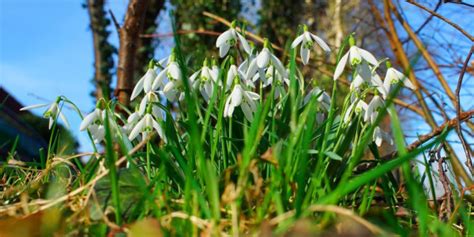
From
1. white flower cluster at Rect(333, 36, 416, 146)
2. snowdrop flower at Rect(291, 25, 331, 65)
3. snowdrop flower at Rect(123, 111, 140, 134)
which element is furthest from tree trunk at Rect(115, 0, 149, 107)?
white flower cluster at Rect(333, 36, 416, 146)

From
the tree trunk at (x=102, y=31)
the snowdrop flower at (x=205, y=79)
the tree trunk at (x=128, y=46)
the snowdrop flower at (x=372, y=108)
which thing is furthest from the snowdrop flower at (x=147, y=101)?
the tree trunk at (x=102, y=31)

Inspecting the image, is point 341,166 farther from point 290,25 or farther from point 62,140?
point 290,25

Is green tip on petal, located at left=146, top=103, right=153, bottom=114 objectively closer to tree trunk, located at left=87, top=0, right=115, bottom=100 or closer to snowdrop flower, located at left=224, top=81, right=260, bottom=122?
snowdrop flower, located at left=224, top=81, right=260, bottom=122

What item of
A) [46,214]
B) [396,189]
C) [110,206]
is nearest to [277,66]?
[396,189]

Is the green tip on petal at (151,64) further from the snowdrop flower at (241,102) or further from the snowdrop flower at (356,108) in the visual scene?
the snowdrop flower at (356,108)

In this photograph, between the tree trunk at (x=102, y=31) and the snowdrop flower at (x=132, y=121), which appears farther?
the tree trunk at (x=102, y=31)

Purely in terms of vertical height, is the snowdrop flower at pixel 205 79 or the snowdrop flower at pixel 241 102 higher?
the snowdrop flower at pixel 205 79
